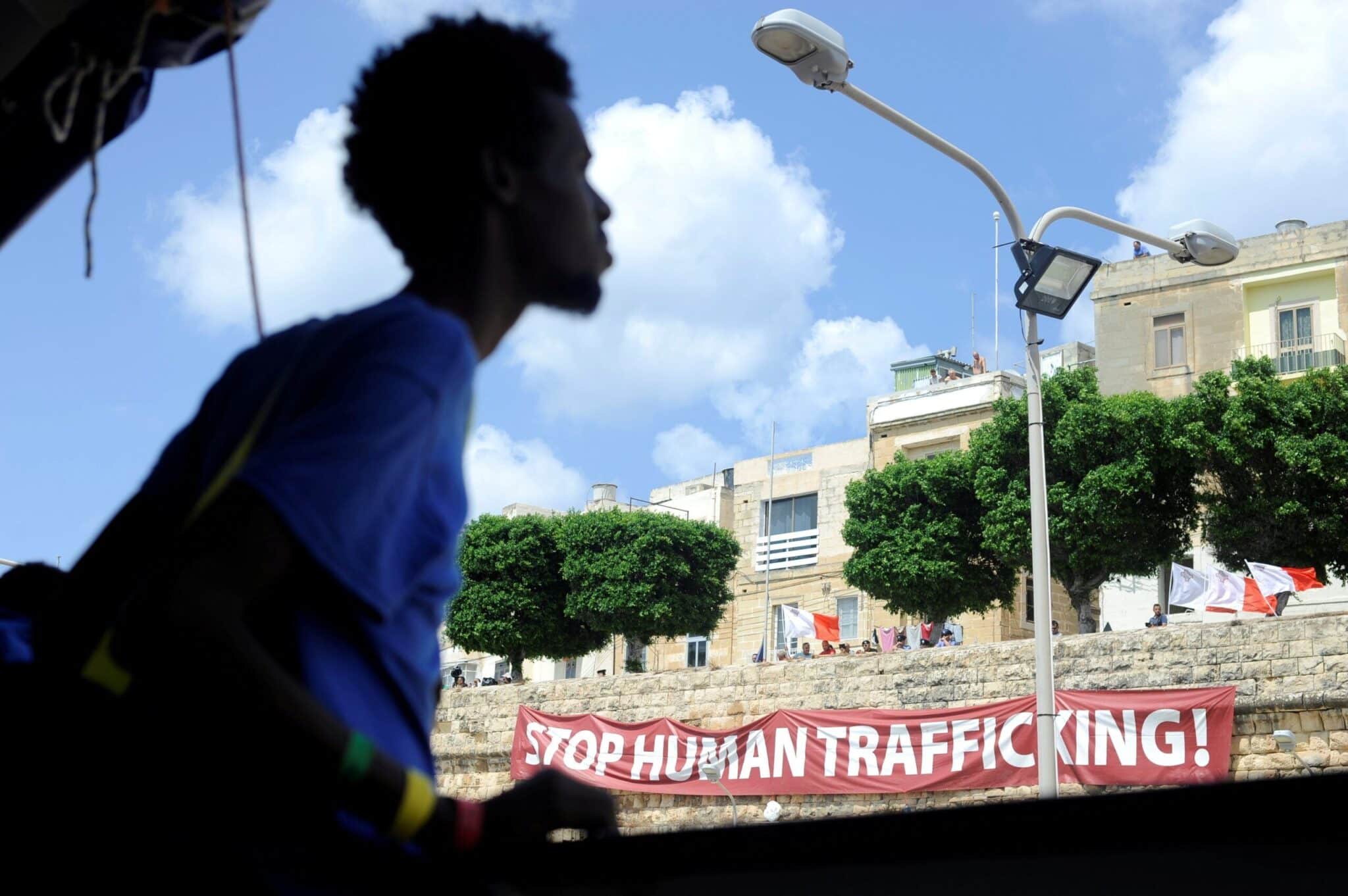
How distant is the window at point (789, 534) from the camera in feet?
142

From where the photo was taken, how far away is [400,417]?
3.18ft

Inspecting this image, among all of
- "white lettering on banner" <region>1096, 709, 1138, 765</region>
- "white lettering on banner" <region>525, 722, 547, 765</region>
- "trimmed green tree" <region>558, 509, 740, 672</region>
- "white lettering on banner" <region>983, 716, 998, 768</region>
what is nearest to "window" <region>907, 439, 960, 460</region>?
"trimmed green tree" <region>558, 509, 740, 672</region>

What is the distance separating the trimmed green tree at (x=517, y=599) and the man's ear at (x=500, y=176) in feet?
119

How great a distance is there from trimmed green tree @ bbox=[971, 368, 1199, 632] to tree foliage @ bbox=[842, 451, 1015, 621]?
36.8 inches

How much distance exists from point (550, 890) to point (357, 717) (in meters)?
0.19

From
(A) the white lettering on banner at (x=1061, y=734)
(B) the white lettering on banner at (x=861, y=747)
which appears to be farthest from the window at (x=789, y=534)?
(A) the white lettering on banner at (x=1061, y=734)

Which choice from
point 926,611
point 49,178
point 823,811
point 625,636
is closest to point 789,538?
point 625,636

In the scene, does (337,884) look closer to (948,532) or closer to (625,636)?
(948,532)

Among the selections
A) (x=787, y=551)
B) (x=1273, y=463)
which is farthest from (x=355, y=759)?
(x=787, y=551)

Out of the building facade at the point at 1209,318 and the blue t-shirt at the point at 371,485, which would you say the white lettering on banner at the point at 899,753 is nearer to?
the building facade at the point at 1209,318

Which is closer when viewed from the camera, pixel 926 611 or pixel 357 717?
pixel 357 717

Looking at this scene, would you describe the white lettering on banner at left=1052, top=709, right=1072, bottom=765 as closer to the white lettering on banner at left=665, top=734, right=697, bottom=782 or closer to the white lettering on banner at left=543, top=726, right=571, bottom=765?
the white lettering on banner at left=665, top=734, right=697, bottom=782

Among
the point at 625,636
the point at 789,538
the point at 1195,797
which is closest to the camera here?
the point at 1195,797

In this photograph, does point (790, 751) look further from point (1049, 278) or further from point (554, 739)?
point (1049, 278)
